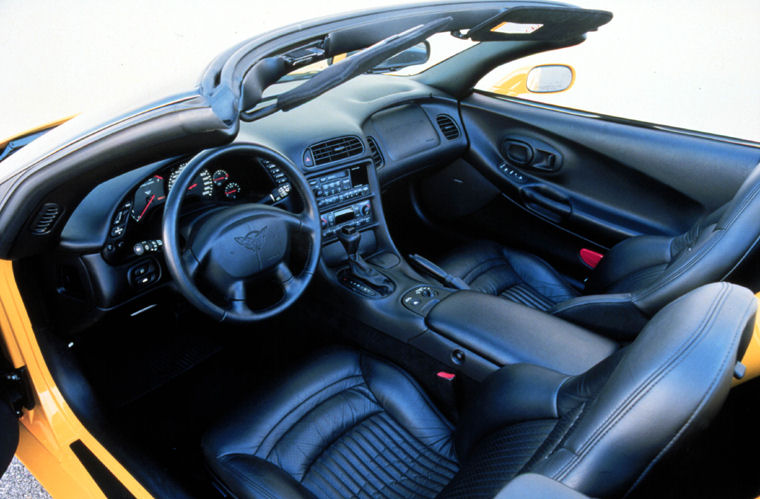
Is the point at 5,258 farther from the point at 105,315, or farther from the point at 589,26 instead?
the point at 589,26

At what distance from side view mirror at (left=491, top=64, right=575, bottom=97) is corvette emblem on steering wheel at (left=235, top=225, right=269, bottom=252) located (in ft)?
5.58

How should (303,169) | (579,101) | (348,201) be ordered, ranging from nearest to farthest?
(303,169) < (348,201) < (579,101)

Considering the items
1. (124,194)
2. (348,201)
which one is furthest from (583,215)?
(124,194)

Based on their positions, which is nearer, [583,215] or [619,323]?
[619,323]

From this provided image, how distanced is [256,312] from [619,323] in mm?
1049

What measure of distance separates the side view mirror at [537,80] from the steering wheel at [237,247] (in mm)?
A: 1601

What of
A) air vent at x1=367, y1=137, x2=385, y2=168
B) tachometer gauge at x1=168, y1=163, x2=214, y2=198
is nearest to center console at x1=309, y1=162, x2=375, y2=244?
air vent at x1=367, y1=137, x2=385, y2=168

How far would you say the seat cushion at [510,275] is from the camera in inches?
84.6

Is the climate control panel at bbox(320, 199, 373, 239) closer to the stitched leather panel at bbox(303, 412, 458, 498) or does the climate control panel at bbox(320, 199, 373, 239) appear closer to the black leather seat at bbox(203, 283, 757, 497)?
the black leather seat at bbox(203, 283, 757, 497)

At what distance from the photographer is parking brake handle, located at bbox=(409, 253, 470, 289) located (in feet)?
6.45

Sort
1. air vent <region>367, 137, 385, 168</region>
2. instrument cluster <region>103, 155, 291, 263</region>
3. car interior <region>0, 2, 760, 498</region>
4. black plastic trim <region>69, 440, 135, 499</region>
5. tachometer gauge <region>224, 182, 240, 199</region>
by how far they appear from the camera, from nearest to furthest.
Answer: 1. car interior <region>0, 2, 760, 498</region>
2. black plastic trim <region>69, 440, 135, 499</region>
3. instrument cluster <region>103, 155, 291, 263</region>
4. tachometer gauge <region>224, 182, 240, 199</region>
5. air vent <region>367, 137, 385, 168</region>

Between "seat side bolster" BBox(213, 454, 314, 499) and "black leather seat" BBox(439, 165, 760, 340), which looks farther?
"black leather seat" BBox(439, 165, 760, 340)

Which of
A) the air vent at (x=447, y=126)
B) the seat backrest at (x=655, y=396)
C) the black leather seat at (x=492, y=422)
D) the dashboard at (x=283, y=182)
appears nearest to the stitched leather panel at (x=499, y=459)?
the black leather seat at (x=492, y=422)

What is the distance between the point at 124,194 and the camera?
1339mm
